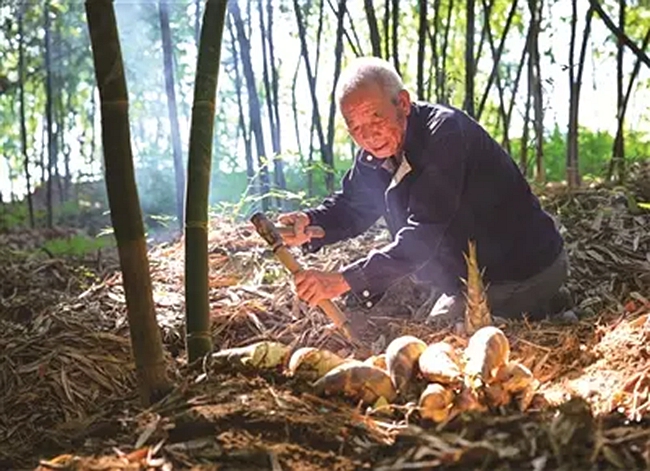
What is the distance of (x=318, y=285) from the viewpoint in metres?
2.24

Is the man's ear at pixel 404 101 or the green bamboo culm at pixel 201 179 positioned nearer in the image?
the green bamboo culm at pixel 201 179

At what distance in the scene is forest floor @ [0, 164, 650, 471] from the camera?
1.22 meters

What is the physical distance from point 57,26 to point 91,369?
7543mm

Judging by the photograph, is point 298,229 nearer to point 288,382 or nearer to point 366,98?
point 366,98

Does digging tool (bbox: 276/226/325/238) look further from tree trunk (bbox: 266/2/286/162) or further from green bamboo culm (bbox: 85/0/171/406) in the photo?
tree trunk (bbox: 266/2/286/162)

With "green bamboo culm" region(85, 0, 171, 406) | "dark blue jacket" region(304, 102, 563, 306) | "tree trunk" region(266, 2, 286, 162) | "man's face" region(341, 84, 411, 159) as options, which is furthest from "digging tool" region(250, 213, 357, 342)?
"tree trunk" region(266, 2, 286, 162)

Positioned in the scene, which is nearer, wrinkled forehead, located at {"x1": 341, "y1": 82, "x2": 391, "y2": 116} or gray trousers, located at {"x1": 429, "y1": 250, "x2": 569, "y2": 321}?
wrinkled forehead, located at {"x1": 341, "y1": 82, "x2": 391, "y2": 116}

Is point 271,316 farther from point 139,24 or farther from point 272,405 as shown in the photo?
point 139,24

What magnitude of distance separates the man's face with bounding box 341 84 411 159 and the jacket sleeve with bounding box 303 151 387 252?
354 millimetres

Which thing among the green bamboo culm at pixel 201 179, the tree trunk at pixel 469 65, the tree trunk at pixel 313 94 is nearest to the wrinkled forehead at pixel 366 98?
the green bamboo culm at pixel 201 179

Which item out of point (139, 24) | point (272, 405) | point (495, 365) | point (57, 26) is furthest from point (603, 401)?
point (57, 26)

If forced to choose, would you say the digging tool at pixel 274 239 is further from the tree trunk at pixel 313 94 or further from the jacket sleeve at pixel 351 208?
the tree trunk at pixel 313 94

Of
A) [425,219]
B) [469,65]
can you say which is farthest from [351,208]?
[469,65]

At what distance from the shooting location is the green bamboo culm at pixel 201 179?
1.75m
